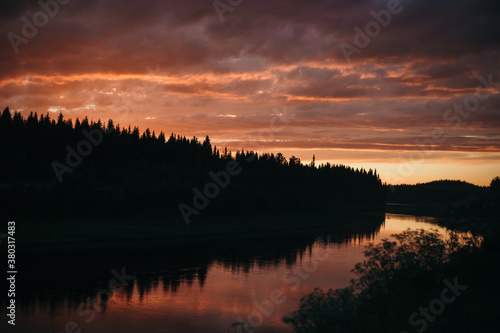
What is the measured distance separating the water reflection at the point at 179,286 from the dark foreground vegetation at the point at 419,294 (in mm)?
8993

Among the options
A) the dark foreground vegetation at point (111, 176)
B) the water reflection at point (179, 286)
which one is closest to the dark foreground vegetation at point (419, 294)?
the water reflection at point (179, 286)

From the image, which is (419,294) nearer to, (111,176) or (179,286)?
(179,286)

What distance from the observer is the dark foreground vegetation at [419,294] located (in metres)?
14.8

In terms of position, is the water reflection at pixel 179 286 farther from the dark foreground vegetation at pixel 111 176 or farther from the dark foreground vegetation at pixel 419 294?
the dark foreground vegetation at pixel 111 176

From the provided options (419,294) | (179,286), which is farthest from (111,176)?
Answer: (419,294)

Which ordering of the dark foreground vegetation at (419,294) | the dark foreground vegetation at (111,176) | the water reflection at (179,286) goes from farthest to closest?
the dark foreground vegetation at (111,176) → the water reflection at (179,286) → the dark foreground vegetation at (419,294)

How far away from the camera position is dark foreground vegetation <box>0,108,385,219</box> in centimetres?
6981

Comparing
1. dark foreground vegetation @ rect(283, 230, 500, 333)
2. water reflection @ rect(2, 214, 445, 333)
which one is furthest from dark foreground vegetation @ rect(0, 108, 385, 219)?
dark foreground vegetation @ rect(283, 230, 500, 333)

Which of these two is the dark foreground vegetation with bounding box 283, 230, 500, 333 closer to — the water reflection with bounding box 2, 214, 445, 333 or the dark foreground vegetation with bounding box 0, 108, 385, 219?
the water reflection with bounding box 2, 214, 445, 333

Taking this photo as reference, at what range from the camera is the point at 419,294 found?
17.4 metres

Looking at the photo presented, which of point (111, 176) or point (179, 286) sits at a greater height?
point (111, 176)

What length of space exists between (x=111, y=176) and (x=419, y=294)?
93973mm

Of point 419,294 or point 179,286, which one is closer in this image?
point 419,294

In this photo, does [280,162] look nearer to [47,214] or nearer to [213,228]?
[213,228]
